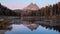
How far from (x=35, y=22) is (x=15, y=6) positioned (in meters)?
0.36

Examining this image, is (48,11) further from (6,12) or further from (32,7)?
(6,12)

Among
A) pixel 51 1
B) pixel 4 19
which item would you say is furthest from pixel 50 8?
pixel 4 19

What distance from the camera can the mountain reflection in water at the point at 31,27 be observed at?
7.05ft

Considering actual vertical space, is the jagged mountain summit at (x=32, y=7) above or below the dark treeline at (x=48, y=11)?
above

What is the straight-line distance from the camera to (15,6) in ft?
7.13

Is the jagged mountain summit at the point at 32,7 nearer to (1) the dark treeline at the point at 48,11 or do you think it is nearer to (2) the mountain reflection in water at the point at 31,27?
(1) the dark treeline at the point at 48,11

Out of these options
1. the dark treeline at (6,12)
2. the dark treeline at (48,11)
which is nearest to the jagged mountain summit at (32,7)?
the dark treeline at (48,11)

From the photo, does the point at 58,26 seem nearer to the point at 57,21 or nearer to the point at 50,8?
the point at 57,21

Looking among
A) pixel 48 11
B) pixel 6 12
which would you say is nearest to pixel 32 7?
pixel 48 11

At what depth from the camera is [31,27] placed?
2172mm

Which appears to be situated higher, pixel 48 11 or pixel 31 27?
pixel 48 11

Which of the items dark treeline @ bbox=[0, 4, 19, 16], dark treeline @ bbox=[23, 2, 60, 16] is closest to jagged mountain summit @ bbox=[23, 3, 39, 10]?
dark treeline @ bbox=[23, 2, 60, 16]

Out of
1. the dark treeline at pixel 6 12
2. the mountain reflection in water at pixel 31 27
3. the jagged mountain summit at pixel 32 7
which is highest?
the jagged mountain summit at pixel 32 7

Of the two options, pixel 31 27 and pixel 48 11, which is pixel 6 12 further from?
pixel 48 11
